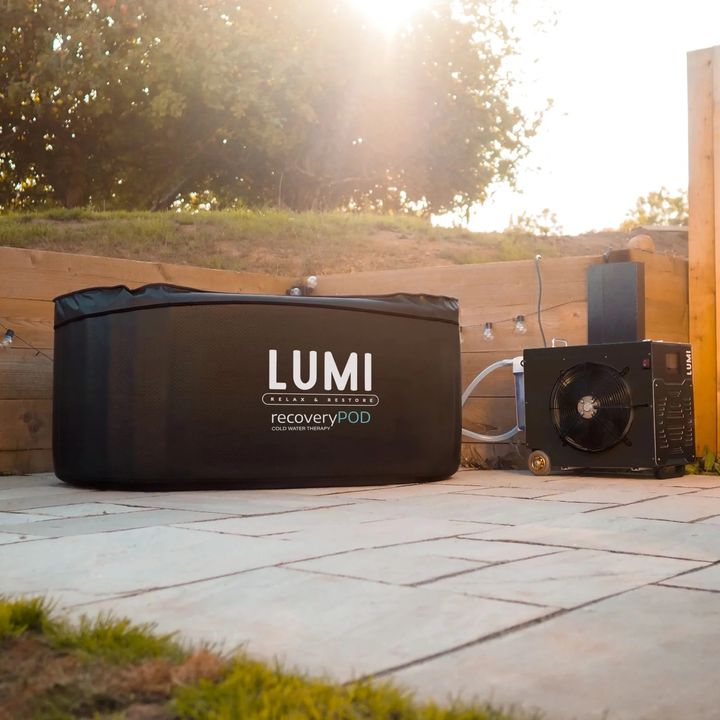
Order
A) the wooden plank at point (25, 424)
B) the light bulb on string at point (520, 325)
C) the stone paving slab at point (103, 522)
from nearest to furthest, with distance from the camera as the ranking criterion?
the stone paving slab at point (103, 522), the wooden plank at point (25, 424), the light bulb on string at point (520, 325)

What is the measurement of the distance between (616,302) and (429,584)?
11.2ft

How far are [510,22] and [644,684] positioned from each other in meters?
16.9

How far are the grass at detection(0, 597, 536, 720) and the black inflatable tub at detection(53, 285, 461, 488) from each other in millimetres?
2550

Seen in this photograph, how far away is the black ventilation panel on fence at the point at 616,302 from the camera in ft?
16.8

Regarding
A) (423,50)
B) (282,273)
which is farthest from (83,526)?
(423,50)

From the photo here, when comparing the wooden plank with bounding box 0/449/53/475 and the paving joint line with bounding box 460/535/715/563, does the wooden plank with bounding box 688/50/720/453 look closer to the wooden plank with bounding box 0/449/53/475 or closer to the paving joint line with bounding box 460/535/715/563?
the paving joint line with bounding box 460/535/715/563

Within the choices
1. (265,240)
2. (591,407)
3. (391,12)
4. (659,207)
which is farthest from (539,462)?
(659,207)

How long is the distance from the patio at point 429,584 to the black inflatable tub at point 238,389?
0.42 meters

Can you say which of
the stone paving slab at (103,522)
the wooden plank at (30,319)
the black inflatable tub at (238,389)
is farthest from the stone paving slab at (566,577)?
the wooden plank at (30,319)

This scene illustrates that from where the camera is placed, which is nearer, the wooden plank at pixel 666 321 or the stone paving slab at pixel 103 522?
the stone paving slab at pixel 103 522

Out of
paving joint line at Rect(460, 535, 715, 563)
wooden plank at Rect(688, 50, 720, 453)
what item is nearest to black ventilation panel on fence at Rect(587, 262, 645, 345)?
wooden plank at Rect(688, 50, 720, 453)

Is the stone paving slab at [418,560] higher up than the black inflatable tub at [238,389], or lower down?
lower down

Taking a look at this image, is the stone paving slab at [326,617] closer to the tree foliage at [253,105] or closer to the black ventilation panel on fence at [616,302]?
the black ventilation panel on fence at [616,302]

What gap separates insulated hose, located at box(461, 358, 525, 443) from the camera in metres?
5.31
